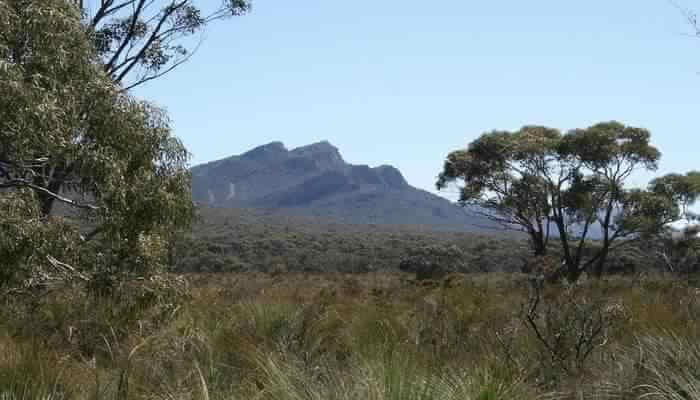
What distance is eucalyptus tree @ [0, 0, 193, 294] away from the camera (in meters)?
7.14

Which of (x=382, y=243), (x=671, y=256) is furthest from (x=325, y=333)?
(x=382, y=243)

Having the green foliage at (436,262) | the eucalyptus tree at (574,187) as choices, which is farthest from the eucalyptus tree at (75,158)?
the green foliage at (436,262)

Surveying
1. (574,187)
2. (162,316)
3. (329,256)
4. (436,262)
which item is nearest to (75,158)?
(162,316)

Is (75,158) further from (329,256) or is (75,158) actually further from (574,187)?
(329,256)

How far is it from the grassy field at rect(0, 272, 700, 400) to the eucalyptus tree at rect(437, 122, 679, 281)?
16.5 meters

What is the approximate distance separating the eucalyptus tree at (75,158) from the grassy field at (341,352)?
2.28 feet

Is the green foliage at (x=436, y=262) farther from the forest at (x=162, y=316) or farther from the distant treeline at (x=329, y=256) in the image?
the forest at (x=162, y=316)

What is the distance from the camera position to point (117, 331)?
7.71 metres

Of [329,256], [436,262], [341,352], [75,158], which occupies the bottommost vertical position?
[329,256]

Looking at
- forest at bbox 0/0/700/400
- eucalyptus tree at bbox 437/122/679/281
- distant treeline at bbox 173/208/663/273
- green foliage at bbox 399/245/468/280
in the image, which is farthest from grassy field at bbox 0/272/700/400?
distant treeline at bbox 173/208/663/273

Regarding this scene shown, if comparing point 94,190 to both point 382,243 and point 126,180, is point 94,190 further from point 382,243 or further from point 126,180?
point 382,243

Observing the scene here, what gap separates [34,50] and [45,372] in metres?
4.46

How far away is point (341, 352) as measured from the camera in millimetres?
6914

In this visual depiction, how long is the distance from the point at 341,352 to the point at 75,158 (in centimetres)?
388
